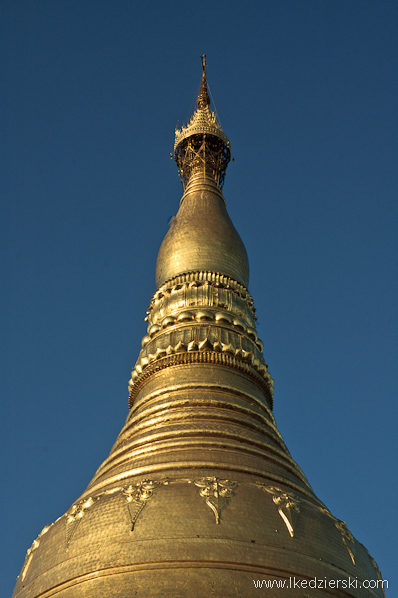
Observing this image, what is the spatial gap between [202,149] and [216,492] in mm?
11057

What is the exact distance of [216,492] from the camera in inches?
340

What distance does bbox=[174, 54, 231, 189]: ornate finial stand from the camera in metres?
17.6

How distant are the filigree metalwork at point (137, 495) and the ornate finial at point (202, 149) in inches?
404

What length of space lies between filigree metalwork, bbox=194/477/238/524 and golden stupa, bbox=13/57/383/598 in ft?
0.06

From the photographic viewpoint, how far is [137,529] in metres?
8.28

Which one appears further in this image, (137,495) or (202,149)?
(202,149)

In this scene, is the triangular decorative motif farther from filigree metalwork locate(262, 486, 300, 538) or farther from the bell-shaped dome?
the bell-shaped dome

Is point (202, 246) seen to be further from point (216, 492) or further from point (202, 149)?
point (216, 492)

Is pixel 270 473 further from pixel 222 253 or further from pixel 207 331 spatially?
pixel 222 253

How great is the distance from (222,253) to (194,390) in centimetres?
386

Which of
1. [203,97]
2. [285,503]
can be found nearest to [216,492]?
[285,503]

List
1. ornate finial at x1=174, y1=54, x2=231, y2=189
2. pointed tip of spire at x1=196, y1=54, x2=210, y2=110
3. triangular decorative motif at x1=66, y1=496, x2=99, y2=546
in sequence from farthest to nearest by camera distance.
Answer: pointed tip of spire at x1=196, y1=54, x2=210, y2=110
ornate finial at x1=174, y1=54, x2=231, y2=189
triangular decorative motif at x1=66, y1=496, x2=99, y2=546

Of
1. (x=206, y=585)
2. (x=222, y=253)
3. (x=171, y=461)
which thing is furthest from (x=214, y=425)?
(x=222, y=253)

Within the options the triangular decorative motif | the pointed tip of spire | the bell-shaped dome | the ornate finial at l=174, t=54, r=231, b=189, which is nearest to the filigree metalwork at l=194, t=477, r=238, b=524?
the triangular decorative motif
